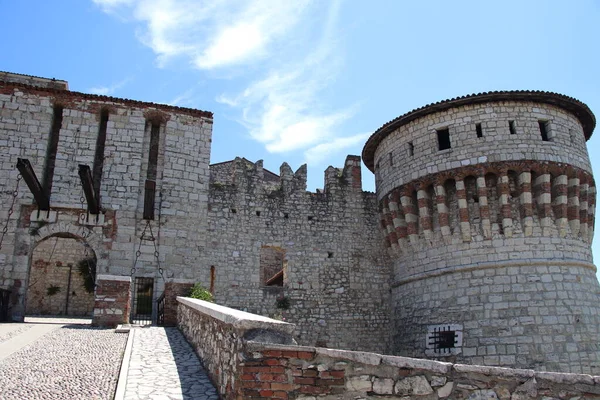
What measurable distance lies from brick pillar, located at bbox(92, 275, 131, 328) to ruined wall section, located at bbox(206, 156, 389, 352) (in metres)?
3.80

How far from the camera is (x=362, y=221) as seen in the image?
15898 millimetres

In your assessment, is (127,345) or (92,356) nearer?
(92,356)

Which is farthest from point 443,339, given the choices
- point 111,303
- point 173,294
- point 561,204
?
point 111,303

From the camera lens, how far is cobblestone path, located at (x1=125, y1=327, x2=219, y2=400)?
491cm

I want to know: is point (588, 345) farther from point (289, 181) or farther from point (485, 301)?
point (289, 181)

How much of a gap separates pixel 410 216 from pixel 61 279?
14.1 m

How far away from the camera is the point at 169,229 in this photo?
13.7 metres

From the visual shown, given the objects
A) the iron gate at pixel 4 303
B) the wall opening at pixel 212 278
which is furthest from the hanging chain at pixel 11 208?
the wall opening at pixel 212 278

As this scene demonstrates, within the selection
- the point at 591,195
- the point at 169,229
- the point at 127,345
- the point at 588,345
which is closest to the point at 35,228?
the point at 169,229

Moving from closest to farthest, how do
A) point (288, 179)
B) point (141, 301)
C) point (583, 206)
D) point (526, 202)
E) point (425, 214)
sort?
point (526, 202) < point (583, 206) < point (425, 214) < point (141, 301) < point (288, 179)

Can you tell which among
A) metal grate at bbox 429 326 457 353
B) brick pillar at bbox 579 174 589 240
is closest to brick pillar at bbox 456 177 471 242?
metal grate at bbox 429 326 457 353

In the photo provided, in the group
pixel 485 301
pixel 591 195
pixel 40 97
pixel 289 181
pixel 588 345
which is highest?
pixel 40 97

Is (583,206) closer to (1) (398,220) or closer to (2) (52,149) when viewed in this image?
(1) (398,220)

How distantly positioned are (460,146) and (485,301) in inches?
162
